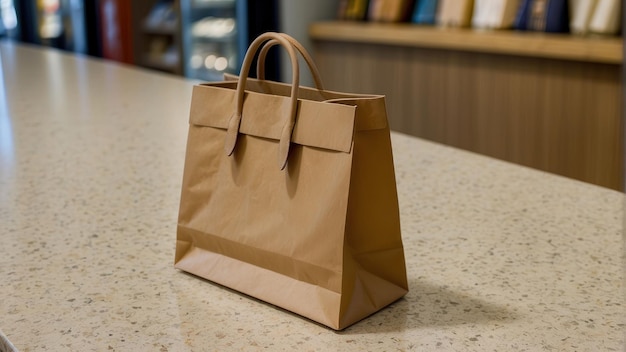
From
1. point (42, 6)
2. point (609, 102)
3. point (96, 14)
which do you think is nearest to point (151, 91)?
point (609, 102)

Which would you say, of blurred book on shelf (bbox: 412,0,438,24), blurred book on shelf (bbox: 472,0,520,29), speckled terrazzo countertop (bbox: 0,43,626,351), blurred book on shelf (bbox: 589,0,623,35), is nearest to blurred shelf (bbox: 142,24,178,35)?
blurred book on shelf (bbox: 412,0,438,24)

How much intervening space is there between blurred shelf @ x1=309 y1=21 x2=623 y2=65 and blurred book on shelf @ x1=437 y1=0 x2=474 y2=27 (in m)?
0.05

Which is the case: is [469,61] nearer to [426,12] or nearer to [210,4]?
[426,12]

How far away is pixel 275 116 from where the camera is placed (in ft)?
2.55

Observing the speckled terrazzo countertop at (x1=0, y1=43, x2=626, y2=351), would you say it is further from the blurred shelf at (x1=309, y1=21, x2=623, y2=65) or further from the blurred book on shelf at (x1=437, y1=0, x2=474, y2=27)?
the blurred book on shelf at (x1=437, y1=0, x2=474, y2=27)

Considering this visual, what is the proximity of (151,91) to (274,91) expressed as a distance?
54.0 inches

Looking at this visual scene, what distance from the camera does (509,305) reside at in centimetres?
79

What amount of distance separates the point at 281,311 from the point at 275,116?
0.66 ft

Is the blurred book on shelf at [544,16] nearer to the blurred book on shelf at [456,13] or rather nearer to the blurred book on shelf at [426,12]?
the blurred book on shelf at [456,13]

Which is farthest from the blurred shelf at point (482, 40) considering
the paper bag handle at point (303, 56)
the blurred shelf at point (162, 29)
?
the paper bag handle at point (303, 56)

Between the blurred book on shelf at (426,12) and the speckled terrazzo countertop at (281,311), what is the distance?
2.51 metres

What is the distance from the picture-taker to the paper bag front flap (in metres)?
0.72

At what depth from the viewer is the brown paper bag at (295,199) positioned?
73cm

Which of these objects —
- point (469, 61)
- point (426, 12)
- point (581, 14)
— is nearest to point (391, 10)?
point (426, 12)
